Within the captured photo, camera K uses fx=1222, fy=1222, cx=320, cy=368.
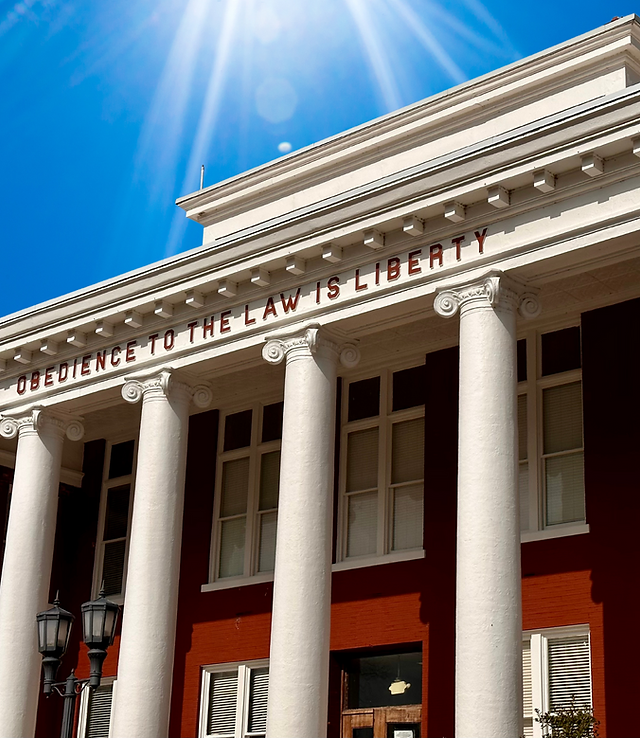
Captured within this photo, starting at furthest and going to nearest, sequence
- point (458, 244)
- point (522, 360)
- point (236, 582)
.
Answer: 1. point (236, 582)
2. point (522, 360)
3. point (458, 244)

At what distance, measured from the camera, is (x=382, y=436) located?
21.5 metres

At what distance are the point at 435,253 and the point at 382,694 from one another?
7.62 m

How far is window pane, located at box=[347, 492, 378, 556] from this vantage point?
21.2m

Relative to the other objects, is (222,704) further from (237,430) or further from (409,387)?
(409,387)

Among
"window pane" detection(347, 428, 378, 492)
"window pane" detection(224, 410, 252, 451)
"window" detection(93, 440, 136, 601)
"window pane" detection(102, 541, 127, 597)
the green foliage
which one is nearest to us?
the green foliage

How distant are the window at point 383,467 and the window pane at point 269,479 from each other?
63.0 inches

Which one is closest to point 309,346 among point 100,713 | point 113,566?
point 113,566

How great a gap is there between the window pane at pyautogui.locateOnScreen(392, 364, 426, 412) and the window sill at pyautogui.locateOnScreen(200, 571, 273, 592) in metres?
3.85

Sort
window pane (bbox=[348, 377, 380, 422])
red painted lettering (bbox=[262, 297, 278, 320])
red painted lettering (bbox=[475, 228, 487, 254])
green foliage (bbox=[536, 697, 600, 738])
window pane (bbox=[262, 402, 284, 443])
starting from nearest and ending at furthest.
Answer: green foliage (bbox=[536, 697, 600, 738]) < red painted lettering (bbox=[475, 228, 487, 254]) < red painted lettering (bbox=[262, 297, 278, 320]) < window pane (bbox=[348, 377, 380, 422]) < window pane (bbox=[262, 402, 284, 443])

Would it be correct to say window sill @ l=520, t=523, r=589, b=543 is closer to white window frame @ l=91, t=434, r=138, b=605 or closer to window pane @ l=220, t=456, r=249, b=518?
window pane @ l=220, t=456, r=249, b=518

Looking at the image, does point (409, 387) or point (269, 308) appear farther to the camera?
point (409, 387)

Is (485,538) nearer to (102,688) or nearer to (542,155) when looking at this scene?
(542,155)

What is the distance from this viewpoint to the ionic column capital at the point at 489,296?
16.5 meters

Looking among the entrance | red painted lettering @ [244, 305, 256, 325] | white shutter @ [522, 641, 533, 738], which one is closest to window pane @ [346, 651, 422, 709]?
the entrance
